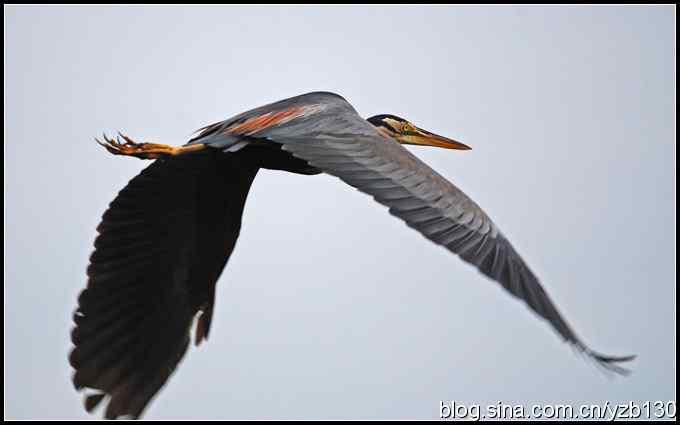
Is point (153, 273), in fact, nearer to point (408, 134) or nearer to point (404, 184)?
point (404, 184)

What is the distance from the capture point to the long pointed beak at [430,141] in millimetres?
12422

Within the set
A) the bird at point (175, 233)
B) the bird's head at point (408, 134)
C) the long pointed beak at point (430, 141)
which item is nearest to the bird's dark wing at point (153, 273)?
the bird at point (175, 233)

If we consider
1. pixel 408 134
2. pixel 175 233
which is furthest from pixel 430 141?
pixel 175 233

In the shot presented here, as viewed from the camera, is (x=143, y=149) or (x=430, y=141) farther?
(x=430, y=141)

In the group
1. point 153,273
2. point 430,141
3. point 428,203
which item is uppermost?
point 430,141

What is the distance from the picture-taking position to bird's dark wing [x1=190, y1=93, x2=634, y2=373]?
23.8 feet

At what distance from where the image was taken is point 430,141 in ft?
41.1

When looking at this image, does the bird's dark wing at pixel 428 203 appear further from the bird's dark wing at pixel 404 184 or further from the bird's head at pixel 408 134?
the bird's head at pixel 408 134

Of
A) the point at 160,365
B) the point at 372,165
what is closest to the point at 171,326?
the point at 160,365

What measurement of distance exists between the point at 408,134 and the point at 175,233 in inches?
128

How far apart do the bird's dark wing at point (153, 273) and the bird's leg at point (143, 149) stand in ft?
0.46

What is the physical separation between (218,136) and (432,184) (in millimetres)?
2494

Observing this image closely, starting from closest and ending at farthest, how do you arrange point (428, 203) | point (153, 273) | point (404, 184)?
point (428, 203) < point (404, 184) < point (153, 273)

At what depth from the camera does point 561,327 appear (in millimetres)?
6676
